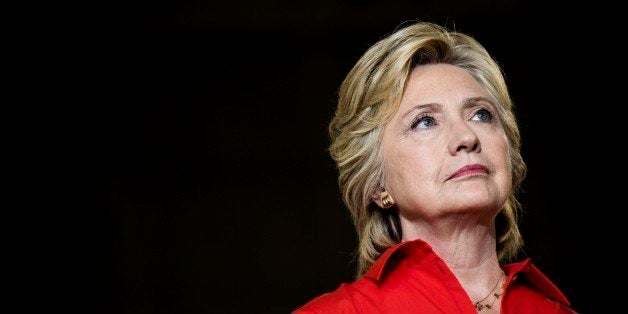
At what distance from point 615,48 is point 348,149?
2.20m

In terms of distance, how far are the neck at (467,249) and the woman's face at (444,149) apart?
5 centimetres

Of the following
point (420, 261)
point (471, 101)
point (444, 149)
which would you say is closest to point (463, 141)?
point (444, 149)

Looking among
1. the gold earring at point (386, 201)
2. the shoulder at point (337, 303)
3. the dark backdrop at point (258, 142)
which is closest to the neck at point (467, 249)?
the gold earring at point (386, 201)

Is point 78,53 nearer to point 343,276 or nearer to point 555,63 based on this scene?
point 343,276

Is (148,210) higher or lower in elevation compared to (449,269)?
higher

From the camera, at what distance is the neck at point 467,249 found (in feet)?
5.85

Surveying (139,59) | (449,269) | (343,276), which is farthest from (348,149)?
(139,59)

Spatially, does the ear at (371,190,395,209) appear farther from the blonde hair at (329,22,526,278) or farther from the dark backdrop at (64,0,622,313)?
the dark backdrop at (64,0,622,313)

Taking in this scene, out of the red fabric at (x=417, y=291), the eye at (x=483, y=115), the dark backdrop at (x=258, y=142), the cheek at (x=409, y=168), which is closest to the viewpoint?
the red fabric at (x=417, y=291)

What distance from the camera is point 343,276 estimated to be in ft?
11.9

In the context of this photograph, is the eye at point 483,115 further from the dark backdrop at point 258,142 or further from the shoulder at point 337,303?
the dark backdrop at point 258,142

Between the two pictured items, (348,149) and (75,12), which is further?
(75,12)

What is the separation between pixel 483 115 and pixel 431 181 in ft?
0.84

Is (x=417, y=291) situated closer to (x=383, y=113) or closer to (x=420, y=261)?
(x=420, y=261)
